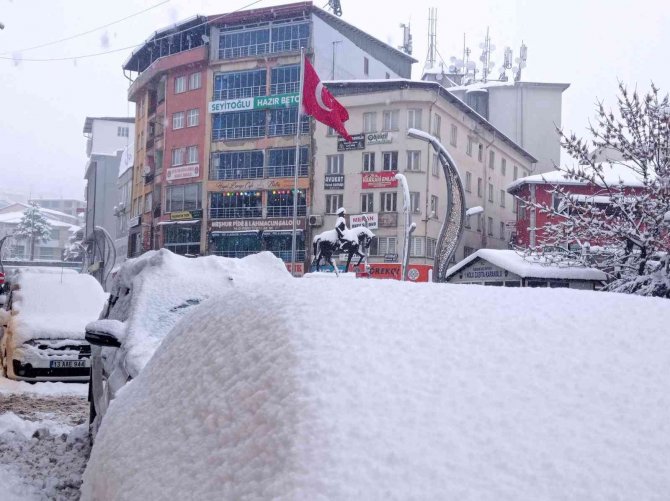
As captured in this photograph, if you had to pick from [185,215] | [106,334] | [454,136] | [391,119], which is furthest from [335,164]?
[106,334]

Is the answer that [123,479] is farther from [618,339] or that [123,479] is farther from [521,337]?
[618,339]

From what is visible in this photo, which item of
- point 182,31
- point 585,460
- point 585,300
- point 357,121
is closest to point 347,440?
point 585,460

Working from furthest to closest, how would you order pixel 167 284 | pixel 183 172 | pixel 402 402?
pixel 183 172 < pixel 167 284 < pixel 402 402

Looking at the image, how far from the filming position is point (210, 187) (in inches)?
1799

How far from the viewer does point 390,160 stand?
4009cm

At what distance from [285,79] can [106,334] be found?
134ft

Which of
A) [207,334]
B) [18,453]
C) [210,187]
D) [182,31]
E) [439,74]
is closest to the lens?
[207,334]

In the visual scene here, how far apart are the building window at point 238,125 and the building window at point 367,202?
26.5 ft

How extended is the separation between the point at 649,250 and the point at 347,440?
1167cm

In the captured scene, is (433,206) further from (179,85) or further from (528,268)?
(179,85)

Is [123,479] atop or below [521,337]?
below

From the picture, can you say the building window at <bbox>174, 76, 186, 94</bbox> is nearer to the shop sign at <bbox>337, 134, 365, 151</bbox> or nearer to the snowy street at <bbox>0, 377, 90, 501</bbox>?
the shop sign at <bbox>337, 134, 365, 151</bbox>

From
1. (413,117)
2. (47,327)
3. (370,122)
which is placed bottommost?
(47,327)

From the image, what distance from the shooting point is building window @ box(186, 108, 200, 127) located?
4759 cm
